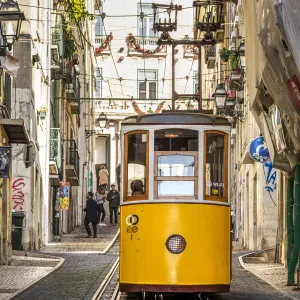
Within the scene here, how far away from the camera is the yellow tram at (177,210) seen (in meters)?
16.8

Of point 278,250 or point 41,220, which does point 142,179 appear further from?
point 41,220

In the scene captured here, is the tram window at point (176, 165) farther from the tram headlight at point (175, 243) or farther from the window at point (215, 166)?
the tram headlight at point (175, 243)

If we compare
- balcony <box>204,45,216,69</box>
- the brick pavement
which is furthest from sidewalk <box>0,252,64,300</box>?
balcony <box>204,45,216,69</box>

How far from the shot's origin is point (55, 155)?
38.7 meters

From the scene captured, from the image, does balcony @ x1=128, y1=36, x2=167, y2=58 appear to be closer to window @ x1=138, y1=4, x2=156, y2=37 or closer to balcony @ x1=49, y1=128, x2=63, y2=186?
window @ x1=138, y1=4, x2=156, y2=37

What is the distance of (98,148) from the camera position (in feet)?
235

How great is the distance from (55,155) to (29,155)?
7.55 m

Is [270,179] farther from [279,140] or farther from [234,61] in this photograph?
[279,140]

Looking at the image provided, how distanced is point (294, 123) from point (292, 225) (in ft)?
10.6

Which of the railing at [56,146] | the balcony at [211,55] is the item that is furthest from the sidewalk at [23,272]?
the balcony at [211,55]

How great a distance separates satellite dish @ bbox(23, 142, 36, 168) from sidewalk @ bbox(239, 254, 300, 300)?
6.07 m

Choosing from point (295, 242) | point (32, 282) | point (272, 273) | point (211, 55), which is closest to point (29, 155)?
point (272, 273)

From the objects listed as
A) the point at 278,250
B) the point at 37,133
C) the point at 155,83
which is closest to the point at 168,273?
the point at 278,250

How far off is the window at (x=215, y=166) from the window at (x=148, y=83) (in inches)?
2048
